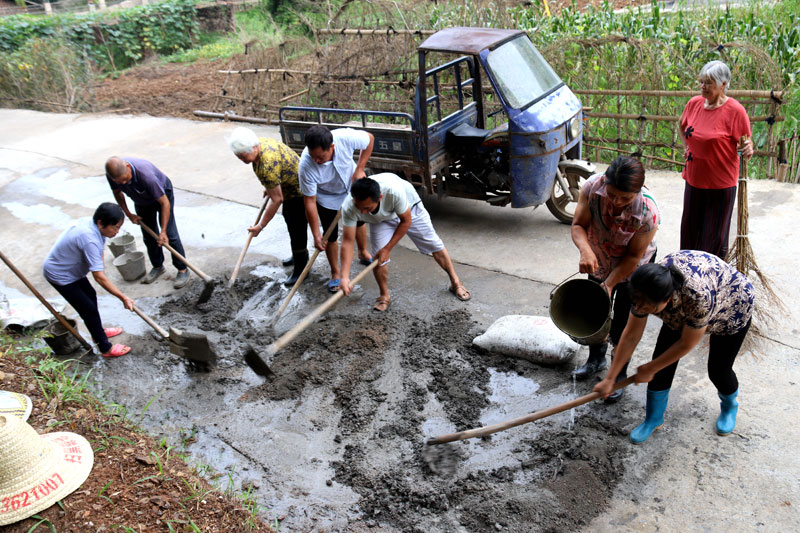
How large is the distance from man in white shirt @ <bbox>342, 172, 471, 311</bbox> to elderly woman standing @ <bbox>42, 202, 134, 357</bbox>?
5.59ft

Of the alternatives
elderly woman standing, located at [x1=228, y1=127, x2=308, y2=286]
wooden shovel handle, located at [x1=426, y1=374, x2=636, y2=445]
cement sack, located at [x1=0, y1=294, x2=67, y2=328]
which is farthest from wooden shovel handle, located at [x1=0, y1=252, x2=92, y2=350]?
wooden shovel handle, located at [x1=426, y1=374, x2=636, y2=445]

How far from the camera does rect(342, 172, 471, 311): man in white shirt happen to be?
164 inches

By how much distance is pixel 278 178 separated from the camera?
199 inches

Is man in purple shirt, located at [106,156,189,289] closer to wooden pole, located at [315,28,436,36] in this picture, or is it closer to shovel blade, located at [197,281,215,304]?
shovel blade, located at [197,281,215,304]

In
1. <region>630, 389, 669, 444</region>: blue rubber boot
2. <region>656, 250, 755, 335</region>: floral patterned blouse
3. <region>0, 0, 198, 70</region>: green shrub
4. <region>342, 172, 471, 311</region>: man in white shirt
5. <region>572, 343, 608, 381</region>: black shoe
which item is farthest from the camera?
<region>0, 0, 198, 70</region>: green shrub

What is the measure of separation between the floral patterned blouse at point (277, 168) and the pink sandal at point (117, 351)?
1770 millimetres

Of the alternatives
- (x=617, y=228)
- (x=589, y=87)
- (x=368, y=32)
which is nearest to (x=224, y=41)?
(x=368, y=32)

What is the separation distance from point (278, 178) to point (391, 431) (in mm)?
2521

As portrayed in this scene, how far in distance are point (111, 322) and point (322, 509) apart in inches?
124

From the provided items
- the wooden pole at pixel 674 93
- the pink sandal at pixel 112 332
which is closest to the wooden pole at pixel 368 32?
the wooden pole at pixel 674 93

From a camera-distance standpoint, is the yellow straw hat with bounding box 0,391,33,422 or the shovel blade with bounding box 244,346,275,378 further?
the shovel blade with bounding box 244,346,275,378

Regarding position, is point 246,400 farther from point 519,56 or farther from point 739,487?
point 519,56

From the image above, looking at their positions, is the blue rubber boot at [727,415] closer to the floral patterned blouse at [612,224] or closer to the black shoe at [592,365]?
the black shoe at [592,365]

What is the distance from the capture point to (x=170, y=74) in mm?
15062
